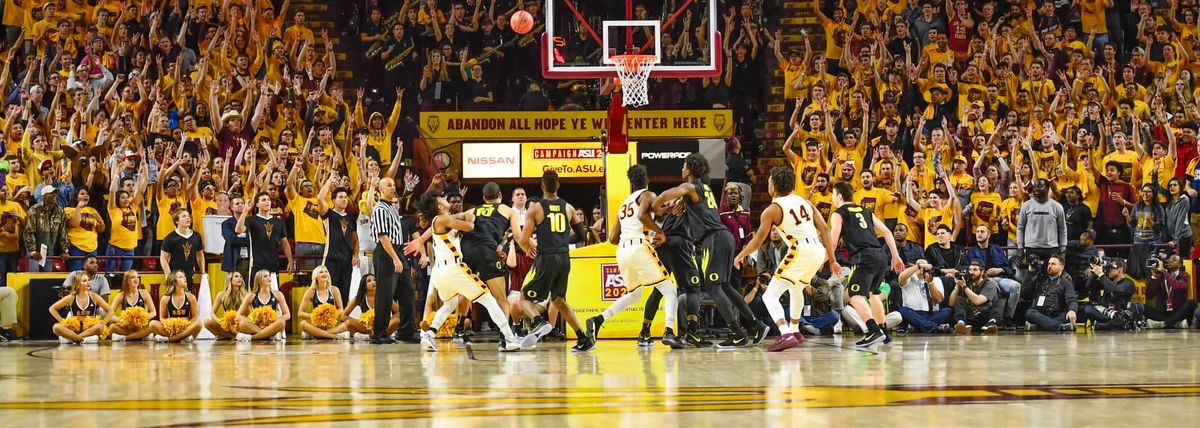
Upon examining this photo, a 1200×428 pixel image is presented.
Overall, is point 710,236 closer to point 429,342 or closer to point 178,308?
point 429,342

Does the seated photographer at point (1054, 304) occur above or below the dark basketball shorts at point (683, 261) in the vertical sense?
below

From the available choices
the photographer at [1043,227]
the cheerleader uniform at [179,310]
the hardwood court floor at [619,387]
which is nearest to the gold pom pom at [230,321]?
the cheerleader uniform at [179,310]

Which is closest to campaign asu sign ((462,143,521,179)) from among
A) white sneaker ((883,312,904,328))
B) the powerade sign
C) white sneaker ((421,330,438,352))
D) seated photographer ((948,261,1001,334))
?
the powerade sign

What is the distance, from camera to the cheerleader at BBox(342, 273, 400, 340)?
→ 16.5 m

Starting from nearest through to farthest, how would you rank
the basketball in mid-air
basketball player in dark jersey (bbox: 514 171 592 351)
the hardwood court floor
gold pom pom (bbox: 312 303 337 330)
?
the hardwood court floor, basketball player in dark jersey (bbox: 514 171 592 351), gold pom pom (bbox: 312 303 337 330), the basketball in mid-air

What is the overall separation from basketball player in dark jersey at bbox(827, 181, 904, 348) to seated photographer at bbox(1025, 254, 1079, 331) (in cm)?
494

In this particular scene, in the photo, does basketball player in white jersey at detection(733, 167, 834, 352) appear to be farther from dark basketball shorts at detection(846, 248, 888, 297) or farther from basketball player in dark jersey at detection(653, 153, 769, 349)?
dark basketball shorts at detection(846, 248, 888, 297)

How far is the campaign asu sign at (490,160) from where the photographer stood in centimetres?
2373

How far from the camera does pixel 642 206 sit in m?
12.6

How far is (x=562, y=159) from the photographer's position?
24.0m

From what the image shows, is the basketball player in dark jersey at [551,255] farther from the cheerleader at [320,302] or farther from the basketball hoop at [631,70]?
the cheerleader at [320,302]

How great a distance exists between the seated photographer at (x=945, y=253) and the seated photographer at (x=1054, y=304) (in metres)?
1.08

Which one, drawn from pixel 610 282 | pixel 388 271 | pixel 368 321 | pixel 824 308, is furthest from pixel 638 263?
pixel 824 308

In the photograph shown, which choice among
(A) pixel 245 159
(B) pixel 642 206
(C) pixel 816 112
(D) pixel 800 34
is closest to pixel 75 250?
(A) pixel 245 159
